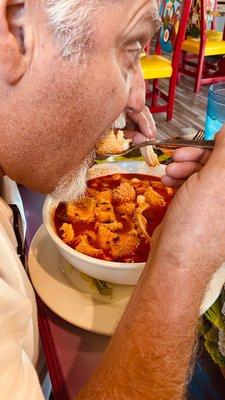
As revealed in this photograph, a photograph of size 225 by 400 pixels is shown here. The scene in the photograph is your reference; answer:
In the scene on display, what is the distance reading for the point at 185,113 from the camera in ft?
13.1

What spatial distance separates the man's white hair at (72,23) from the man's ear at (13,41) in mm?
36

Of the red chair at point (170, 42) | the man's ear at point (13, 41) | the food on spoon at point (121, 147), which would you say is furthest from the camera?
the red chair at point (170, 42)

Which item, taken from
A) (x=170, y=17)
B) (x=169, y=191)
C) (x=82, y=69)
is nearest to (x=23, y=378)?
(x=82, y=69)

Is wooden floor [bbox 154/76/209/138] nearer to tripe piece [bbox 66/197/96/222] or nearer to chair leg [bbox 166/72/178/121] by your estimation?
chair leg [bbox 166/72/178/121]

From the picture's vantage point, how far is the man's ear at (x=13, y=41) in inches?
17.4

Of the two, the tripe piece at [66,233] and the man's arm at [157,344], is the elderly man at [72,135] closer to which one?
the man's arm at [157,344]

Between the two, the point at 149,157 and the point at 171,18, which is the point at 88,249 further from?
the point at 171,18

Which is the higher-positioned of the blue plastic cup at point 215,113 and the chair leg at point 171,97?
the blue plastic cup at point 215,113

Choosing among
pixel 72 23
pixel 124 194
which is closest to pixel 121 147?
pixel 124 194

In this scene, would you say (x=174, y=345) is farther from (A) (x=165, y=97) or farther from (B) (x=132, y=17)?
(A) (x=165, y=97)

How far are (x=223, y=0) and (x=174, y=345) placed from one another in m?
7.02

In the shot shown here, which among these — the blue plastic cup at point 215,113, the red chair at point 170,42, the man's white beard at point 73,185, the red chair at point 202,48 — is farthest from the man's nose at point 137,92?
the red chair at point 202,48

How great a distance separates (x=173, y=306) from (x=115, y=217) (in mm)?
330

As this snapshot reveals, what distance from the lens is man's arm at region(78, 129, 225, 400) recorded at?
0.52 metres
